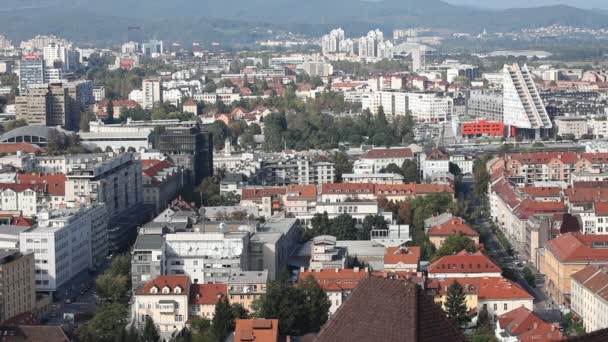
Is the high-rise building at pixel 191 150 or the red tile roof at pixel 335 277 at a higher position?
the high-rise building at pixel 191 150

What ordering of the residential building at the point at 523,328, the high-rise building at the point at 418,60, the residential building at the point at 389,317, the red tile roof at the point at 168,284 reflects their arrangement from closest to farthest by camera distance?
the residential building at the point at 389,317 → the residential building at the point at 523,328 → the red tile roof at the point at 168,284 → the high-rise building at the point at 418,60

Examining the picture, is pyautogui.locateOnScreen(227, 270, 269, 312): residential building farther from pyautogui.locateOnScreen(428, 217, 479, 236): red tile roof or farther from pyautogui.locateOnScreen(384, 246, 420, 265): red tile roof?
pyautogui.locateOnScreen(428, 217, 479, 236): red tile roof

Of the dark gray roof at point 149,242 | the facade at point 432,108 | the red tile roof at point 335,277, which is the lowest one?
the red tile roof at point 335,277

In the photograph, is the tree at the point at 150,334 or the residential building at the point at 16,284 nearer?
the tree at the point at 150,334

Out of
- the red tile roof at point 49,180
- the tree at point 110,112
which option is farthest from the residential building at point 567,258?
the tree at point 110,112

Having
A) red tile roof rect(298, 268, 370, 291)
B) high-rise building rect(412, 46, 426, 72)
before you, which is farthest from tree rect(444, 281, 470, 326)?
high-rise building rect(412, 46, 426, 72)

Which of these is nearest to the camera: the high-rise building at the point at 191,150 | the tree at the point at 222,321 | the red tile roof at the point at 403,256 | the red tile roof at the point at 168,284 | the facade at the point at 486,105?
the tree at the point at 222,321

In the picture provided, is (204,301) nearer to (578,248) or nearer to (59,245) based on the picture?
(59,245)

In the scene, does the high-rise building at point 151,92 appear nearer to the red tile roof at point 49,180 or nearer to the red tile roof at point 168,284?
the red tile roof at point 49,180
